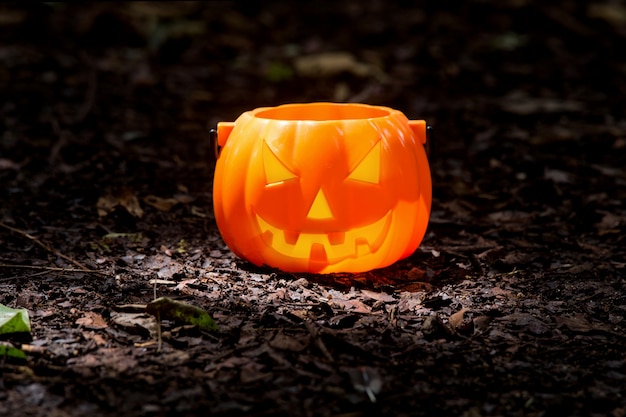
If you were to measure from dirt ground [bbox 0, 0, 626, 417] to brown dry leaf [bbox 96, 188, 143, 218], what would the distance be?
0.02 metres

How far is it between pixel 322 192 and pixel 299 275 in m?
0.41

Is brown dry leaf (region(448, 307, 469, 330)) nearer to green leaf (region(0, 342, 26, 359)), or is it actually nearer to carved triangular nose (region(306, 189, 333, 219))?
carved triangular nose (region(306, 189, 333, 219))

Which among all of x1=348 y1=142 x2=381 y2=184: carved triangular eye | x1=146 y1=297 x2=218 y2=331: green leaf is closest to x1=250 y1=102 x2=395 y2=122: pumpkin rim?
x1=348 y1=142 x2=381 y2=184: carved triangular eye

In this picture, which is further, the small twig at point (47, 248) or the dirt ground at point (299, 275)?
the small twig at point (47, 248)

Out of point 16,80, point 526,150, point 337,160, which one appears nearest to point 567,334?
point 337,160

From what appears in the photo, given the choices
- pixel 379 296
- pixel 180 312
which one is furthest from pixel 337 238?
pixel 180 312

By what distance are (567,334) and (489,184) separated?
2.29 m

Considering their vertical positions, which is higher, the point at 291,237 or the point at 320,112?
the point at 320,112

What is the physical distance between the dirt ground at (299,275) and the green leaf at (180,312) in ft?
0.11

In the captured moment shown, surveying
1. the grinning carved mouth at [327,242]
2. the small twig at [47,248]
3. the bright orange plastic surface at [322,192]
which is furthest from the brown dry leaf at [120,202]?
the grinning carved mouth at [327,242]

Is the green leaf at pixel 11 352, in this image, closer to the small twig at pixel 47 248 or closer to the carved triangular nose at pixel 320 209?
the small twig at pixel 47 248

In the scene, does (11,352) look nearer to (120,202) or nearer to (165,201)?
(120,202)

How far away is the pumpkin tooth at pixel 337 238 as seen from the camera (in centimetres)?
330

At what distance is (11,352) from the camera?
8.68ft
